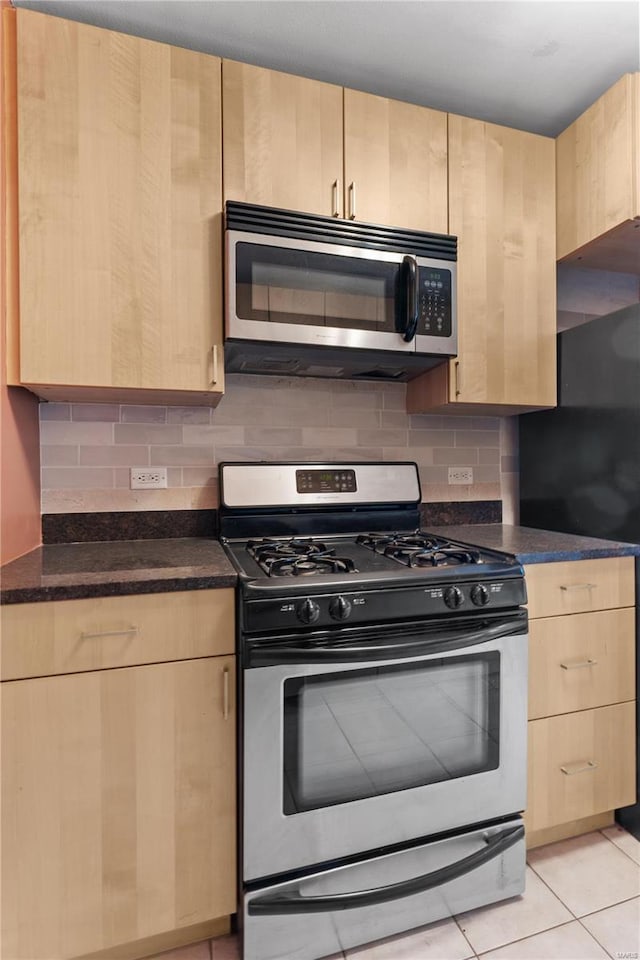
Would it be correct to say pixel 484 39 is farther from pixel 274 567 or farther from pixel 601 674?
pixel 601 674

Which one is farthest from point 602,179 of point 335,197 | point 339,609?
point 339,609

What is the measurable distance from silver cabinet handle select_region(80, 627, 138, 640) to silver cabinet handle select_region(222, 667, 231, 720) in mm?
238

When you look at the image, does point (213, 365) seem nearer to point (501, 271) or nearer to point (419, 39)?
point (501, 271)

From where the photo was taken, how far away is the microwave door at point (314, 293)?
154 cm

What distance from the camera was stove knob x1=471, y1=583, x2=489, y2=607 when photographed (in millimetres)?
1393

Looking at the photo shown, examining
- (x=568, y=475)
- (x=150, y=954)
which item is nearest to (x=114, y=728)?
(x=150, y=954)

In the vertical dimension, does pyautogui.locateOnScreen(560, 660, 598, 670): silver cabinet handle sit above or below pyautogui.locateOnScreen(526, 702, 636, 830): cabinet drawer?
above

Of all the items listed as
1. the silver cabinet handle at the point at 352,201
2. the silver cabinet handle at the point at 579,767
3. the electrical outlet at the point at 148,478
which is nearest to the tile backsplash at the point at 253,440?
the electrical outlet at the point at 148,478

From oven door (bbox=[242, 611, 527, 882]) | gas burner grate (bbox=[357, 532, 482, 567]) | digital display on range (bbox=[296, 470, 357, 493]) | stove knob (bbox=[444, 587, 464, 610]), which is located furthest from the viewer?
digital display on range (bbox=[296, 470, 357, 493])

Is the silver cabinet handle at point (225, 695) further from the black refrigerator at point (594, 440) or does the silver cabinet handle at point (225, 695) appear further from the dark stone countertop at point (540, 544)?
the black refrigerator at point (594, 440)

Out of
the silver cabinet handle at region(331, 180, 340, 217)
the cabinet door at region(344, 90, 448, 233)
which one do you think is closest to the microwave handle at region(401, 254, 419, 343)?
the cabinet door at region(344, 90, 448, 233)

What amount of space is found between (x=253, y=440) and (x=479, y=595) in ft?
3.26

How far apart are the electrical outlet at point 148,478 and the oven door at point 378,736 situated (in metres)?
0.84

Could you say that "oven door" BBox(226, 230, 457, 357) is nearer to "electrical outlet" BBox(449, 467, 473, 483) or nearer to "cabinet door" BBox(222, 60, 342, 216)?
"cabinet door" BBox(222, 60, 342, 216)
